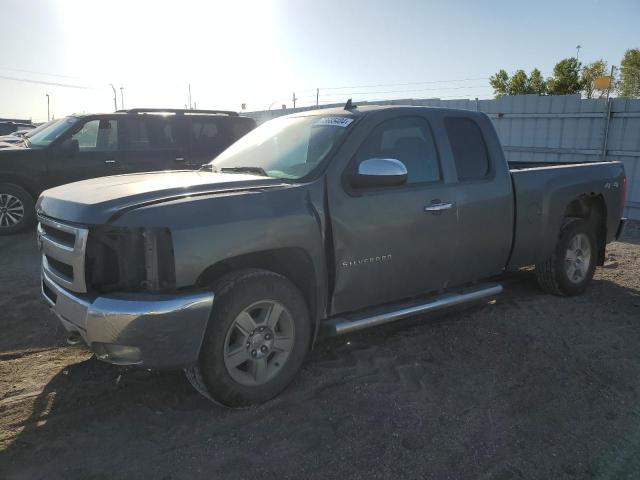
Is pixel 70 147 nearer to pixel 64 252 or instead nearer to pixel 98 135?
pixel 98 135

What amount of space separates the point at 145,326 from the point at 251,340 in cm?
69

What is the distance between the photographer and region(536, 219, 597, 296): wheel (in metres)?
5.45

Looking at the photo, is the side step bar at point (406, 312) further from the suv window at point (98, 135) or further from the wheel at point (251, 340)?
the suv window at point (98, 135)

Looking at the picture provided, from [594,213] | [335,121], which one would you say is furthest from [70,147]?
[594,213]

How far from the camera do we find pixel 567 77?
41375 mm

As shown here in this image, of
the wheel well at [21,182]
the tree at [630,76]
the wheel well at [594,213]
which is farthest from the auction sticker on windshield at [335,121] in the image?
the tree at [630,76]

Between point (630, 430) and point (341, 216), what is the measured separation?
7.16 ft

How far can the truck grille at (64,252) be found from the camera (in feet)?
9.82

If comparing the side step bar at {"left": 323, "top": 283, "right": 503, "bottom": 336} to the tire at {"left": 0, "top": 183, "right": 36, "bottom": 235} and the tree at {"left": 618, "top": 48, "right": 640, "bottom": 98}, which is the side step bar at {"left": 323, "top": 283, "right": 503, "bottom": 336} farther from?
the tree at {"left": 618, "top": 48, "right": 640, "bottom": 98}

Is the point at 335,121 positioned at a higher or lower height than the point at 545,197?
higher

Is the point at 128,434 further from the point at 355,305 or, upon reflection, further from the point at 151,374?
the point at 355,305

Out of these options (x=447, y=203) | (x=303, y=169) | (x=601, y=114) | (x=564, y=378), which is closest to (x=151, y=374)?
(x=303, y=169)

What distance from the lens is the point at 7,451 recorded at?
9.41ft

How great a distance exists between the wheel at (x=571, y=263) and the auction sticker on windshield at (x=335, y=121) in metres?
2.83
